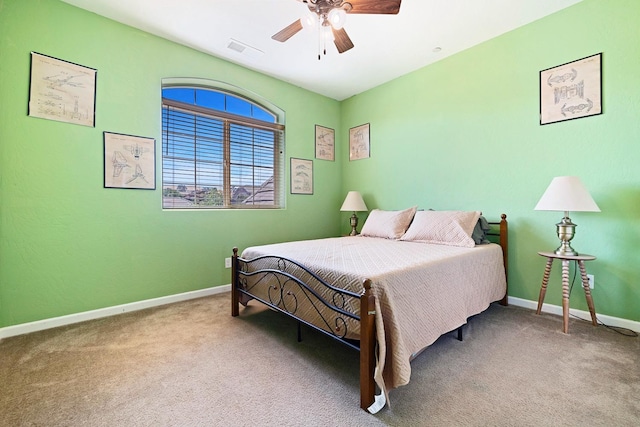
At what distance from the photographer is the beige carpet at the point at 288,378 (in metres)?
1.35

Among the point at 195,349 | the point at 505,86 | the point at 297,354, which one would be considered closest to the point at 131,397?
the point at 195,349

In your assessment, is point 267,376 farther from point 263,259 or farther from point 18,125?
point 18,125

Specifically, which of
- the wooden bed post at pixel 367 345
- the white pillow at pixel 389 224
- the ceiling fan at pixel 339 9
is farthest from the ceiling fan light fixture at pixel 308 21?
the white pillow at pixel 389 224

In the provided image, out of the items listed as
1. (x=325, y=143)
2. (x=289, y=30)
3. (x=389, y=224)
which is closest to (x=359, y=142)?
(x=325, y=143)

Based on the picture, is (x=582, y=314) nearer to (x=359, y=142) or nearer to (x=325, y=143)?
(x=359, y=142)

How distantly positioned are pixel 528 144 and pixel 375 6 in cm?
204

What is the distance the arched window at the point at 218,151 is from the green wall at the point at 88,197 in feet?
0.61

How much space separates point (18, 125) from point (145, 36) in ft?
4.61

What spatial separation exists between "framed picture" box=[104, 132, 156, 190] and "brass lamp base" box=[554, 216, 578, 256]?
3.82 meters

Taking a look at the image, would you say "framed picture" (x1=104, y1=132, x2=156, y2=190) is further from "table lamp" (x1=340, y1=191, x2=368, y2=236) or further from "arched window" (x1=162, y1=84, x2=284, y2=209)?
"table lamp" (x1=340, y1=191, x2=368, y2=236)

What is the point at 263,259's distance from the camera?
2396 millimetres

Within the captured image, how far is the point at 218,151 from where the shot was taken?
3439mm

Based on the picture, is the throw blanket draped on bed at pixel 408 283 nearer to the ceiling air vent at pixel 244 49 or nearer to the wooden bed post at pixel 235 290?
the wooden bed post at pixel 235 290

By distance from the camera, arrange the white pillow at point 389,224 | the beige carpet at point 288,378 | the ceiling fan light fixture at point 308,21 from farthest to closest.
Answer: the white pillow at point 389,224, the ceiling fan light fixture at point 308,21, the beige carpet at point 288,378
